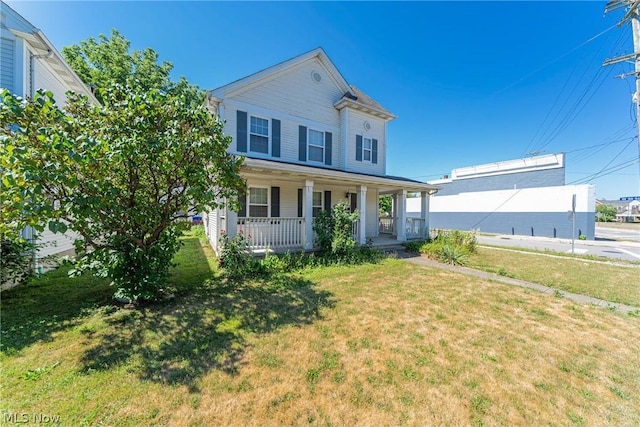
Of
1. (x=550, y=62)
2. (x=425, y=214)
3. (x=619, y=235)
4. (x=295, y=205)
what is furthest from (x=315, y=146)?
(x=619, y=235)

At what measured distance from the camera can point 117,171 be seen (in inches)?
169

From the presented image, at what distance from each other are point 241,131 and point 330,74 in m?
5.65

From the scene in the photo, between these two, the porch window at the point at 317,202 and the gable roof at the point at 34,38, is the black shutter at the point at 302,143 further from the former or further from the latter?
the gable roof at the point at 34,38

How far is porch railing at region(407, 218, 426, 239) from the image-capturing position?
1270 centimetres

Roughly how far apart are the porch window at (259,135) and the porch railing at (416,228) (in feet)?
27.2

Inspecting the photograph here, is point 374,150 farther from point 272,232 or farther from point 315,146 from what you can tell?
point 272,232

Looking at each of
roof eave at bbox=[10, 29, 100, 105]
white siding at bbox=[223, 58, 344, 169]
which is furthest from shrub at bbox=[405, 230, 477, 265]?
roof eave at bbox=[10, 29, 100, 105]

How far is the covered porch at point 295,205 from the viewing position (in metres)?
8.10

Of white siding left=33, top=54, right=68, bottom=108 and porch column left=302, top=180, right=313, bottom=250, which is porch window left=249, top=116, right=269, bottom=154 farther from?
white siding left=33, top=54, right=68, bottom=108

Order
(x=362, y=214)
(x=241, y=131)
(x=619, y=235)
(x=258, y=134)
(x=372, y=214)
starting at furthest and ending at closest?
(x=619, y=235), (x=372, y=214), (x=362, y=214), (x=258, y=134), (x=241, y=131)

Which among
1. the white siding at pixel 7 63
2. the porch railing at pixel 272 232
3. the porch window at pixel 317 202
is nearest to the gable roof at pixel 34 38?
the white siding at pixel 7 63

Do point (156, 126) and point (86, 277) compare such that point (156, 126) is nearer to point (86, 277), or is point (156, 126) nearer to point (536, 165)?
point (86, 277)

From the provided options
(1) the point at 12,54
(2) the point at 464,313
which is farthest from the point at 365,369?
(1) the point at 12,54

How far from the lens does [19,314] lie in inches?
171
